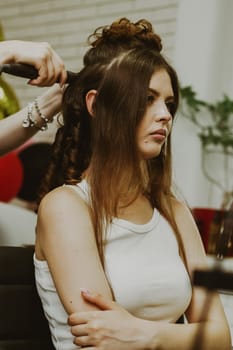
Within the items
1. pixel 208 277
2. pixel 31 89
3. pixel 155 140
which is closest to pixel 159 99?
pixel 155 140

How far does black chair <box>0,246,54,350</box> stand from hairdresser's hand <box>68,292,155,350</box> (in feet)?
0.58

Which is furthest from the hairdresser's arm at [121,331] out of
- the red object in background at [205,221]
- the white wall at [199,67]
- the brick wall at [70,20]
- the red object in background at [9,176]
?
the brick wall at [70,20]

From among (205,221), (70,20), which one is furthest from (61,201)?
(70,20)

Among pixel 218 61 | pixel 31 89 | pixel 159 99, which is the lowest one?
pixel 31 89

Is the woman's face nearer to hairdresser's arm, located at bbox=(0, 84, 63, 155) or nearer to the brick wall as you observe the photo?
hairdresser's arm, located at bbox=(0, 84, 63, 155)

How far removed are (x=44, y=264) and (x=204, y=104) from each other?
2.07 metres

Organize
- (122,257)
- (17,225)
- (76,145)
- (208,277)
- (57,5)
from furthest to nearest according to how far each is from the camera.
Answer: (57,5) < (17,225) < (76,145) < (122,257) < (208,277)

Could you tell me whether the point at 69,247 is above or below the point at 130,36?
below

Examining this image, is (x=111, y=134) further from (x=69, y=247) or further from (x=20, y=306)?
(x=20, y=306)

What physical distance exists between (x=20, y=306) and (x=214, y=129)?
6.97ft

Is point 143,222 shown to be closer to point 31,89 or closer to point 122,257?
point 122,257

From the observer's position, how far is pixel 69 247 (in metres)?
1.18

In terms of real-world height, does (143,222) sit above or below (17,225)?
above

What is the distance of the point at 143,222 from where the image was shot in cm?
134
